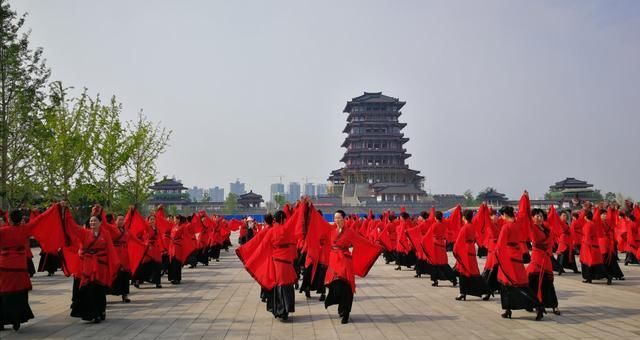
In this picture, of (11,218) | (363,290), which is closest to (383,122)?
(363,290)

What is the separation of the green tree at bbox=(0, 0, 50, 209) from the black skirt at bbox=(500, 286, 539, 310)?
17654 millimetres

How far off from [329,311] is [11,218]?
5676 millimetres

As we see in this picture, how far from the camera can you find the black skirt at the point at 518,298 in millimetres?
9672

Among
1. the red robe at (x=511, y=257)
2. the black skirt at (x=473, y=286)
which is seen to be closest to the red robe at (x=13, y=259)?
the red robe at (x=511, y=257)

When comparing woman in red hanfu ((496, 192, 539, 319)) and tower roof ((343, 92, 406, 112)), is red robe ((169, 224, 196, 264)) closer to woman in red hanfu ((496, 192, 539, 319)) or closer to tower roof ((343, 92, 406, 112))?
woman in red hanfu ((496, 192, 539, 319))

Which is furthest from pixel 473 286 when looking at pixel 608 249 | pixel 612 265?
pixel 612 265

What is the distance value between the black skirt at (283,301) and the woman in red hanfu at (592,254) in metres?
9.04

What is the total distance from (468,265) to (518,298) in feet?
8.79

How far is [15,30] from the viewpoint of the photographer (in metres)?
21.2

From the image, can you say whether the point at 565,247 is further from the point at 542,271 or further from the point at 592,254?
the point at 542,271

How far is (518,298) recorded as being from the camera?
972 centimetres

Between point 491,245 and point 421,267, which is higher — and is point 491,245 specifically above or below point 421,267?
above

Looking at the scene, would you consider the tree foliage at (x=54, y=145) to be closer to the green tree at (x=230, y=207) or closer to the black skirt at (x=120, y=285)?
the black skirt at (x=120, y=285)

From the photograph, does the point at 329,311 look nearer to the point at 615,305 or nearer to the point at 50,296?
the point at 615,305
